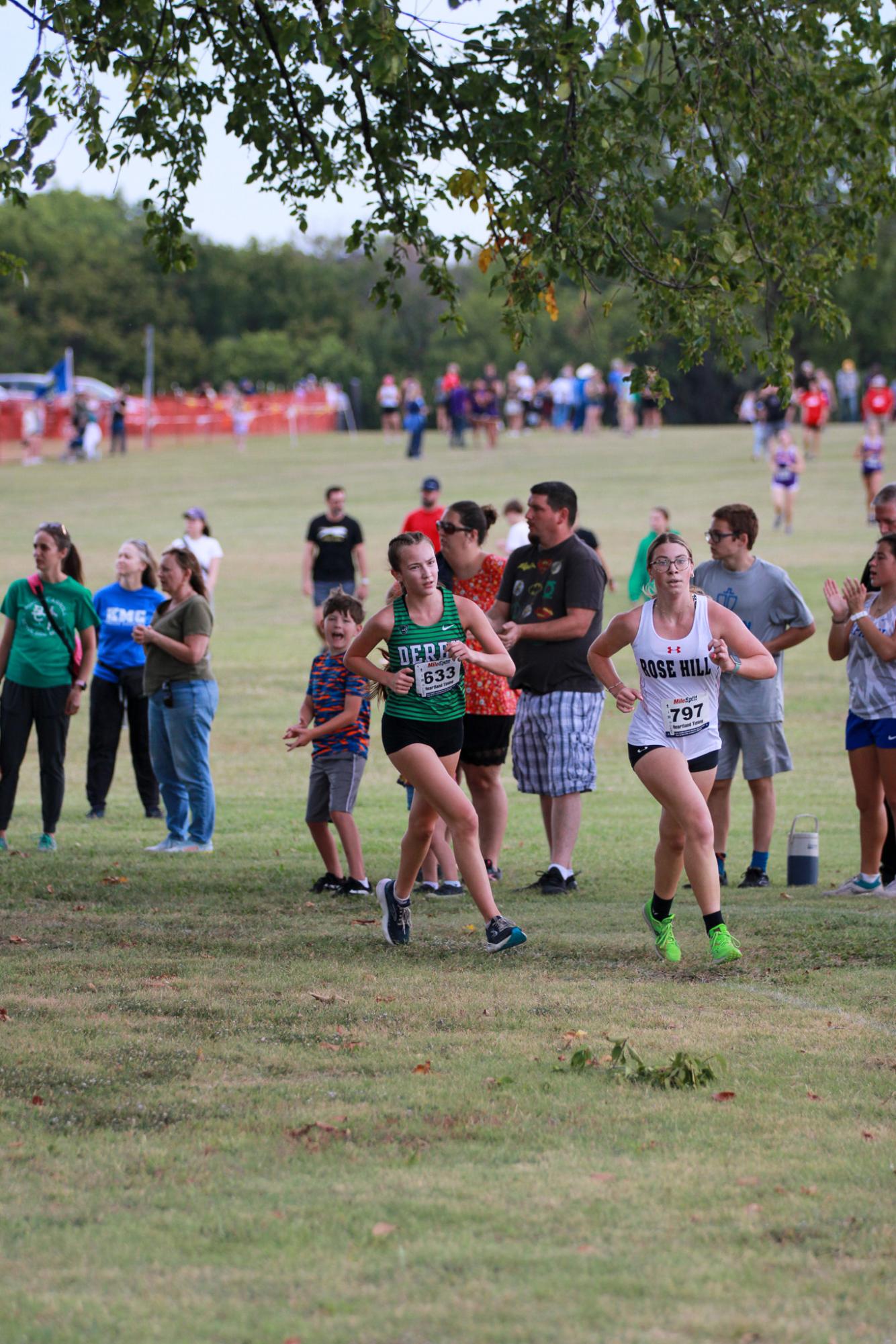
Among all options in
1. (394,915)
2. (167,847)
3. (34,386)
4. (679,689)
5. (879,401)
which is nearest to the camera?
(679,689)

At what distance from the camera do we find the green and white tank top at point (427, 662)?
7.48 meters

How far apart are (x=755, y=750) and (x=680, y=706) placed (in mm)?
2486

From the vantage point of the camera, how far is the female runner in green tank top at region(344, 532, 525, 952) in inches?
289

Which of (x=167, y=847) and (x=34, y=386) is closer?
(x=167, y=847)

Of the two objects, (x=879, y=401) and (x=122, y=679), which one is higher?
(x=879, y=401)

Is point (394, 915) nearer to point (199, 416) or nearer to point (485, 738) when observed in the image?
point (485, 738)

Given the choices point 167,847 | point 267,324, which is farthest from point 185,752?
point 267,324

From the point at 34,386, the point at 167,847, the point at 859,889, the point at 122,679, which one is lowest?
the point at 167,847

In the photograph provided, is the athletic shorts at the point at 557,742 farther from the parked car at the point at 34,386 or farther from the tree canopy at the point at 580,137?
the parked car at the point at 34,386

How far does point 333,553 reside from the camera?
1817 centimetres

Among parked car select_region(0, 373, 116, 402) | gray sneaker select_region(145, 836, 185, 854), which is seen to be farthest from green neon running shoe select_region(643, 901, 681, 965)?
parked car select_region(0, 373, 116, 402)

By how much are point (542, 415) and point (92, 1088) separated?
53.1 m

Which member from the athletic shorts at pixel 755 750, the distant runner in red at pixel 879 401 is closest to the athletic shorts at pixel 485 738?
the athletic shorts at pixel 755 750

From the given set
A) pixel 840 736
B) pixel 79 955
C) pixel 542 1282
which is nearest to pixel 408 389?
pixel 840 736
